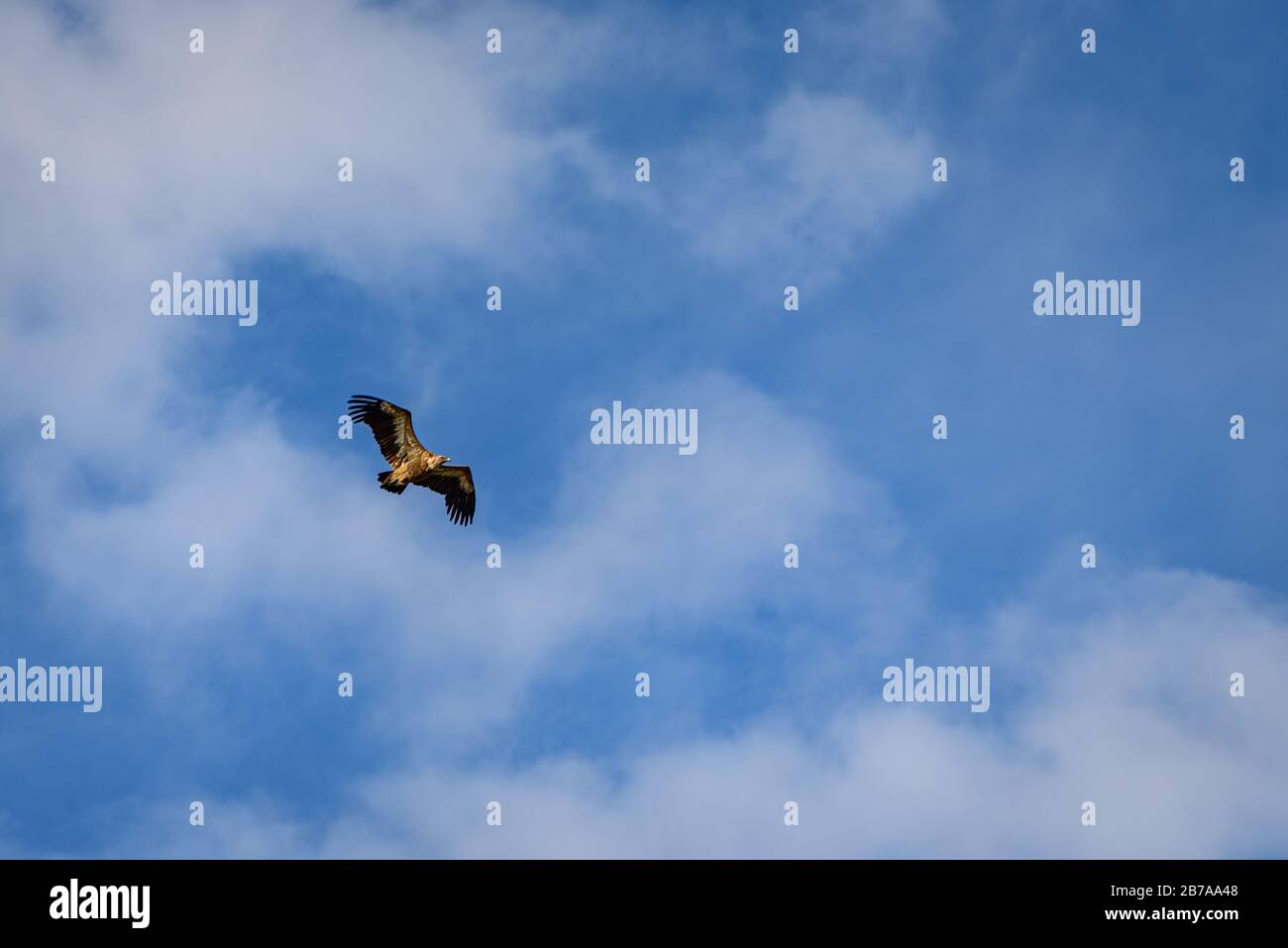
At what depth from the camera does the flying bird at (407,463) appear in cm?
4966

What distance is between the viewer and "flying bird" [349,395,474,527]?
4966 centimetres

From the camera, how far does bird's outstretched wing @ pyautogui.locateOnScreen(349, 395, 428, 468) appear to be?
163ft

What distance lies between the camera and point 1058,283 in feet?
206

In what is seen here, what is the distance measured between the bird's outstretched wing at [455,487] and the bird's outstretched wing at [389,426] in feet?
3.84

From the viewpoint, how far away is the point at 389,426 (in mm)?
49969

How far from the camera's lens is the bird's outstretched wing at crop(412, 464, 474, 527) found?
2032 inches

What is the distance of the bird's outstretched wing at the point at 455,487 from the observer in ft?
169

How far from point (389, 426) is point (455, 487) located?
3216 mm

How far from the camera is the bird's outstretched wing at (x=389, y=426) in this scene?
49.5 meters

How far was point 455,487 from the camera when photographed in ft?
171

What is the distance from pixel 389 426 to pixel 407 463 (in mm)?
1390
